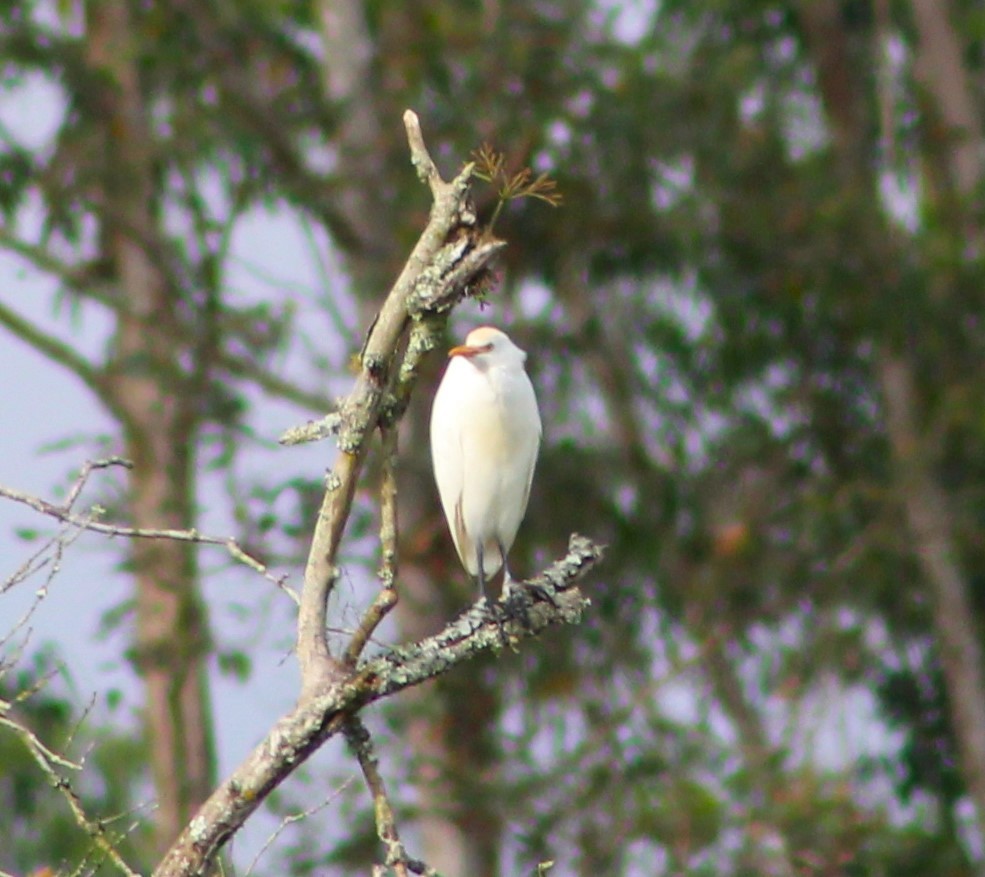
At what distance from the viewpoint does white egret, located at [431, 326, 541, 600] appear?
177 inches

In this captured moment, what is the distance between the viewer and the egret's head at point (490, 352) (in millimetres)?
4520

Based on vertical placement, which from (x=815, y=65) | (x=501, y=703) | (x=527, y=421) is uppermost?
(x=815, y=65)

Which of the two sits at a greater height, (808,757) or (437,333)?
(808,757)

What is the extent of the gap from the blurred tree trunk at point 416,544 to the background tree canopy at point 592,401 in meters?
0.02

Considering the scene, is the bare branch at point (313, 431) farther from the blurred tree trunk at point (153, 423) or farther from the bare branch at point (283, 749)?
the blurred tree trunk at point (153, 423)

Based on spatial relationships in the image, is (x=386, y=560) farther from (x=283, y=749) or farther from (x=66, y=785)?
(x=66, y=785)

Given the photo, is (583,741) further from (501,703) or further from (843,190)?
(843,190)

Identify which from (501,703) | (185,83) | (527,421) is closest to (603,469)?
(501,703)

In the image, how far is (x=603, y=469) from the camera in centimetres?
1046

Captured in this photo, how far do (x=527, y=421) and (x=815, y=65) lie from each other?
29.1 feet

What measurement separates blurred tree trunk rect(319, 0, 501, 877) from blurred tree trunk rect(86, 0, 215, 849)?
117 cm

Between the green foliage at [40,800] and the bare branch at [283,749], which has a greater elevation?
the green foliage at [40,800]

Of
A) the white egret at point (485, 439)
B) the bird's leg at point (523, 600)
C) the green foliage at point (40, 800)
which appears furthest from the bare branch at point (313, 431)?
the green foliage at point (40, 800)

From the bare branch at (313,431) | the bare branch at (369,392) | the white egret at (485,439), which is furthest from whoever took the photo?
the white egret at (485,439)
